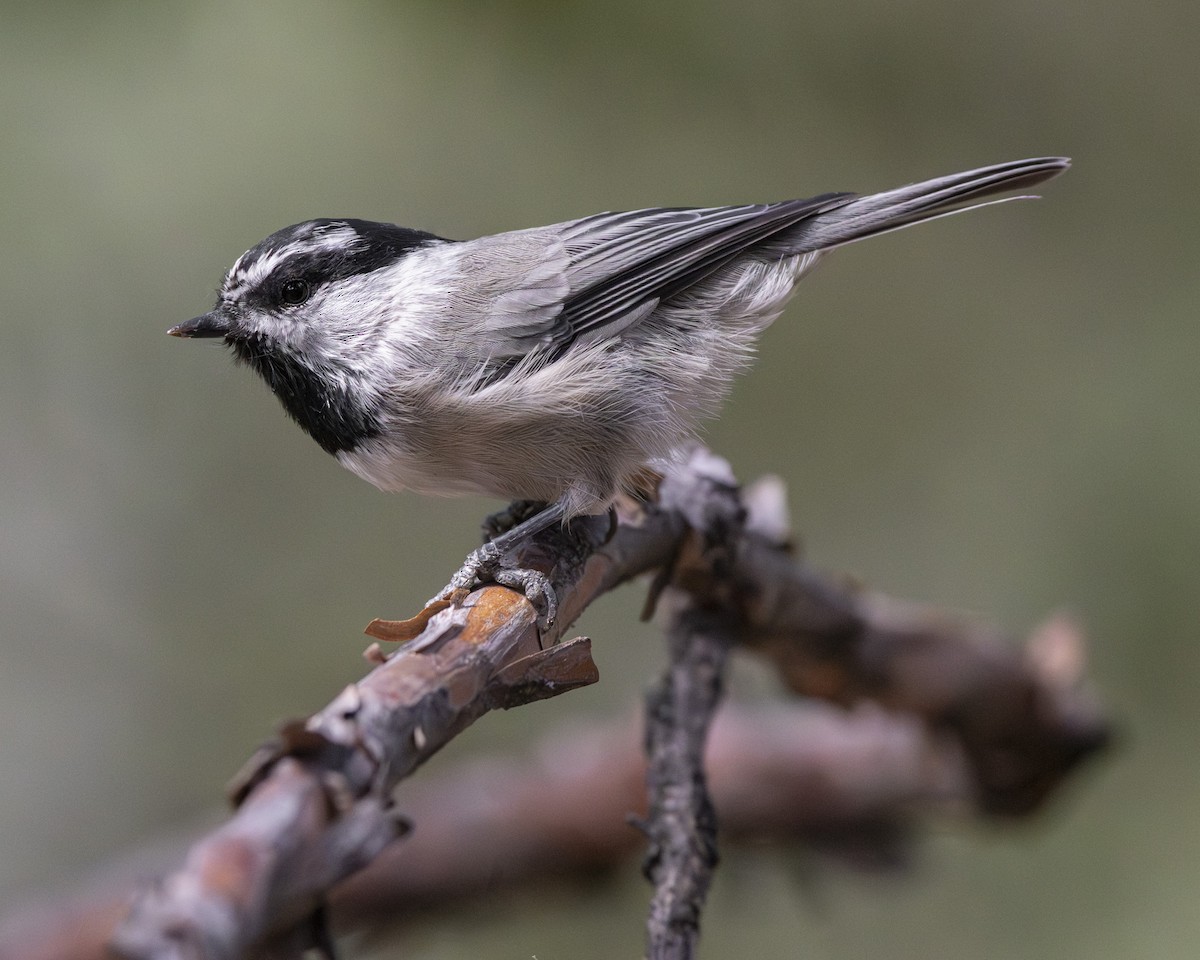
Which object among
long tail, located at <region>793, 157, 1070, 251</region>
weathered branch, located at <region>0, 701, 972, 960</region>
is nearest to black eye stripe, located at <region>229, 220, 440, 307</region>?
long tail, located at <region>793, 157, 1070, 251</region>

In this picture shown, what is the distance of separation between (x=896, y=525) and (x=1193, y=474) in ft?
3.26

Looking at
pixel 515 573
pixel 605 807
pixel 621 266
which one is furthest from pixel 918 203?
pixel 605 807

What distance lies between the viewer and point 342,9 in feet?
11.7

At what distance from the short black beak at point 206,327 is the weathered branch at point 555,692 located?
79cm

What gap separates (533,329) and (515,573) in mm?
625

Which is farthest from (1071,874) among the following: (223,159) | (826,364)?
(223,159)

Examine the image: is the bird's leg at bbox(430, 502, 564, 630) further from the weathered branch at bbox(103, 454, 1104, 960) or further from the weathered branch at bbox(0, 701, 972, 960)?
the weathered branch at bbox(0, 701, 972, 960)

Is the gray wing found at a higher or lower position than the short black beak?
higher

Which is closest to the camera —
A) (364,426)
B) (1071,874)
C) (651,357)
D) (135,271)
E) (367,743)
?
(367,743)

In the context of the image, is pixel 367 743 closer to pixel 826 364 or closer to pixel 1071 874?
pixel 1071 874

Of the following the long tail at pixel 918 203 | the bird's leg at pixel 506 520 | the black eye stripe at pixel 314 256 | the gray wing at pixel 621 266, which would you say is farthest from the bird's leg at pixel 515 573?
the long tail at pixel 918 203

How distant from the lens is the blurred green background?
3385mm

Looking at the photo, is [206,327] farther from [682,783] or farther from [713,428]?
[713,428]

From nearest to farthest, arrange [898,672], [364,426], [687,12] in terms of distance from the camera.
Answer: [364,426] < [898,672] < [687,12]
